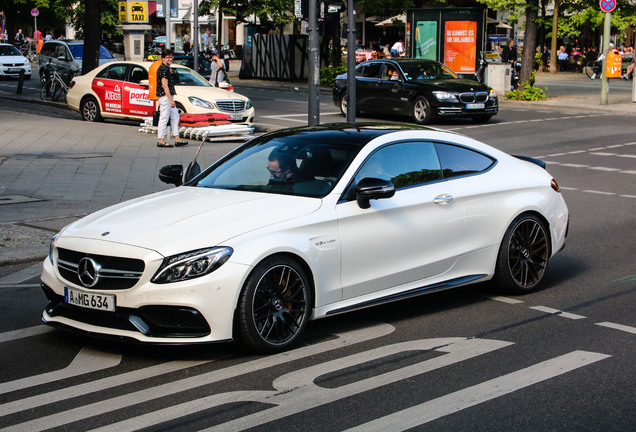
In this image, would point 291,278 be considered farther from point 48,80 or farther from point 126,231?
point 48,80

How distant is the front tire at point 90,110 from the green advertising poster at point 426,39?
45.4 feet

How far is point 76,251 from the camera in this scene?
20.0 feet

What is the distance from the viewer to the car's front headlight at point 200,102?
21953 mm

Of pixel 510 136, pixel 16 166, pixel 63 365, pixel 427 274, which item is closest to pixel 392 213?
pixel 427 274

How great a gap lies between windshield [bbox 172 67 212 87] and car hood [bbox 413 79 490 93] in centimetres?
592

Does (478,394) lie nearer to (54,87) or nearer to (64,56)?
(54,87)

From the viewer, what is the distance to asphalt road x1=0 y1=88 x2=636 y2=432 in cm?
491

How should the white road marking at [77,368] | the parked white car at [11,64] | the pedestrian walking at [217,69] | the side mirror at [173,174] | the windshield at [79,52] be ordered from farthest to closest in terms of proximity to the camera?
the parked white car at [11,64] < the windshield at [79,52] < the pedestrian walking at [217,69] < the side mirror at [173,174] < the white road marking at [77,368]

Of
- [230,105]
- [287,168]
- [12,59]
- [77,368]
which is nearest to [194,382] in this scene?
[77,368]

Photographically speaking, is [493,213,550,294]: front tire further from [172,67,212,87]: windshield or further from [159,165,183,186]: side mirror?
[172,67,212,87]: windshield

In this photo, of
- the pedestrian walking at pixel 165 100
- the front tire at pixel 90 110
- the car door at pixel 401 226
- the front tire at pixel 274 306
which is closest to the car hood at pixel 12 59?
the front tire at pixel 90 110

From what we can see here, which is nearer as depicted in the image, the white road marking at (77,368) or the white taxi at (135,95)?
the white road marking at (77,368)

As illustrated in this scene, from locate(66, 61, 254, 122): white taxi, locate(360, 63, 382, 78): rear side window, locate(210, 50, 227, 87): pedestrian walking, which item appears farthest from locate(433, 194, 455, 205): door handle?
locate(210, 50, 227, 87): pedestrian walking

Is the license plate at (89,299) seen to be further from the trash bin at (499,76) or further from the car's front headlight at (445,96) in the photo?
the trash bin at (499,76)
